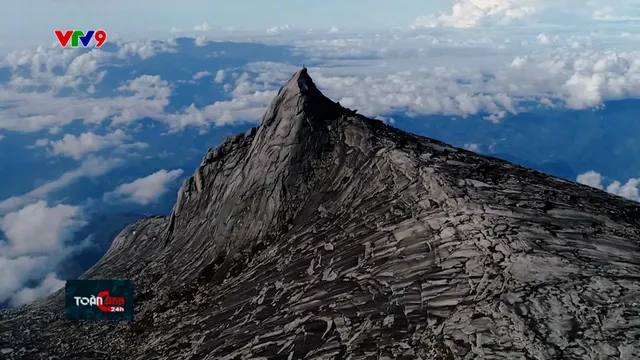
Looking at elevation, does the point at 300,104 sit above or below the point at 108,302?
above

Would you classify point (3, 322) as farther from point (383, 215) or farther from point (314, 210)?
point (383, 215)

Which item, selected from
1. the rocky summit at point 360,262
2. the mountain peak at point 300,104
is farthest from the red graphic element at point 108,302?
the mountain peak at point 300,104

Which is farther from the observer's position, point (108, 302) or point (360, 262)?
point (108, 302)

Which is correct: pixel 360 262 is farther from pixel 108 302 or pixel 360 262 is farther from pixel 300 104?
pixel 108 302

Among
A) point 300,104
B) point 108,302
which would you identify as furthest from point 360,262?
point 108,302

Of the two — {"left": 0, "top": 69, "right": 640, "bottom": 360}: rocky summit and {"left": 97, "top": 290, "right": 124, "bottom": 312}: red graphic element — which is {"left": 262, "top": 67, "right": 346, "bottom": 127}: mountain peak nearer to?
{"left": 0, "top": 69, "right": 640, "bottom": 360}: rocky summit

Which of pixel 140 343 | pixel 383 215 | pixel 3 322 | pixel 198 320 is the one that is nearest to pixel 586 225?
pixel 383 215

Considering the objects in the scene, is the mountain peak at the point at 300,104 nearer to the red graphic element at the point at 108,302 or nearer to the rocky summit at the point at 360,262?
the rocky summit at the point at 360,262

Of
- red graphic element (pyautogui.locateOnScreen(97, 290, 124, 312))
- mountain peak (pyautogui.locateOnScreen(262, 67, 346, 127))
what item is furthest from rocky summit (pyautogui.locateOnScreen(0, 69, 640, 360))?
red graphic element (pyautogui.locateOnScreen(97, 290, 124, 312))
